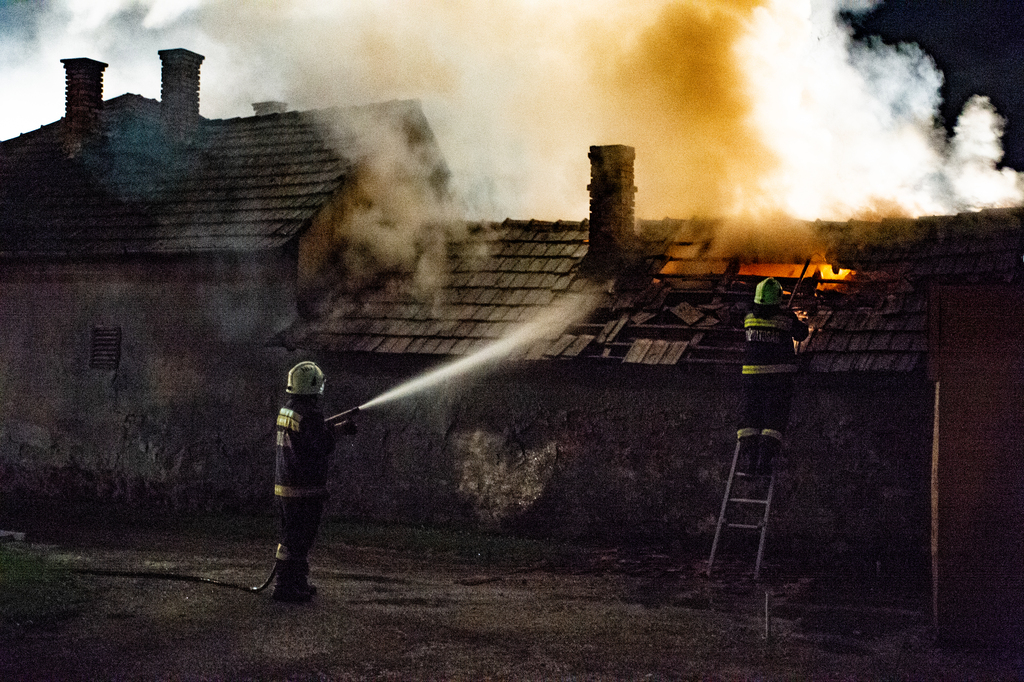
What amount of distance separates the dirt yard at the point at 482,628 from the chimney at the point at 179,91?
32.6 ft

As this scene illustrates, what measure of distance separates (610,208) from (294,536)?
286 inches

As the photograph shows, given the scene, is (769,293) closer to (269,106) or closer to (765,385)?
(765,385)

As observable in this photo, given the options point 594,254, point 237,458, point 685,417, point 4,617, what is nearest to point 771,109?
point 594,254

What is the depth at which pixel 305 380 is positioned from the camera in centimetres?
939

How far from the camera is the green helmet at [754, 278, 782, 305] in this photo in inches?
426

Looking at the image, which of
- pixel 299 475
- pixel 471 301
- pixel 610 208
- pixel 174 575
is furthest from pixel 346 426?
pixel 610 208

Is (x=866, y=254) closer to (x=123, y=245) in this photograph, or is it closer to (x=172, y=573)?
(x=172, y=573)

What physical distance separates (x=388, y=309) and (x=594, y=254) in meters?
2.98

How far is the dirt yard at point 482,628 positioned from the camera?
744 centimetres

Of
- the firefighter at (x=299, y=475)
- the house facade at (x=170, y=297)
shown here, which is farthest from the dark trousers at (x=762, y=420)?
the house facade at (x=170, y=297)

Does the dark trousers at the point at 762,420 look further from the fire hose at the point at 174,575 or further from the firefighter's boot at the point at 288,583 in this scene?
the firefighter's boot at the point at 288,583

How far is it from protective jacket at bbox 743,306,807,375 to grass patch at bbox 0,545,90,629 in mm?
6769

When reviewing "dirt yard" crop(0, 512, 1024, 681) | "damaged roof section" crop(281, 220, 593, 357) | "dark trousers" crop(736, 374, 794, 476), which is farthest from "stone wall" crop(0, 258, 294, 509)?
"dark trousers" crop(736, 374, 794, 476)

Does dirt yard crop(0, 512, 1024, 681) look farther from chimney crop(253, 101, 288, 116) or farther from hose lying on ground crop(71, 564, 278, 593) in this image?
chimney crop(253, 101, 288, 116)
